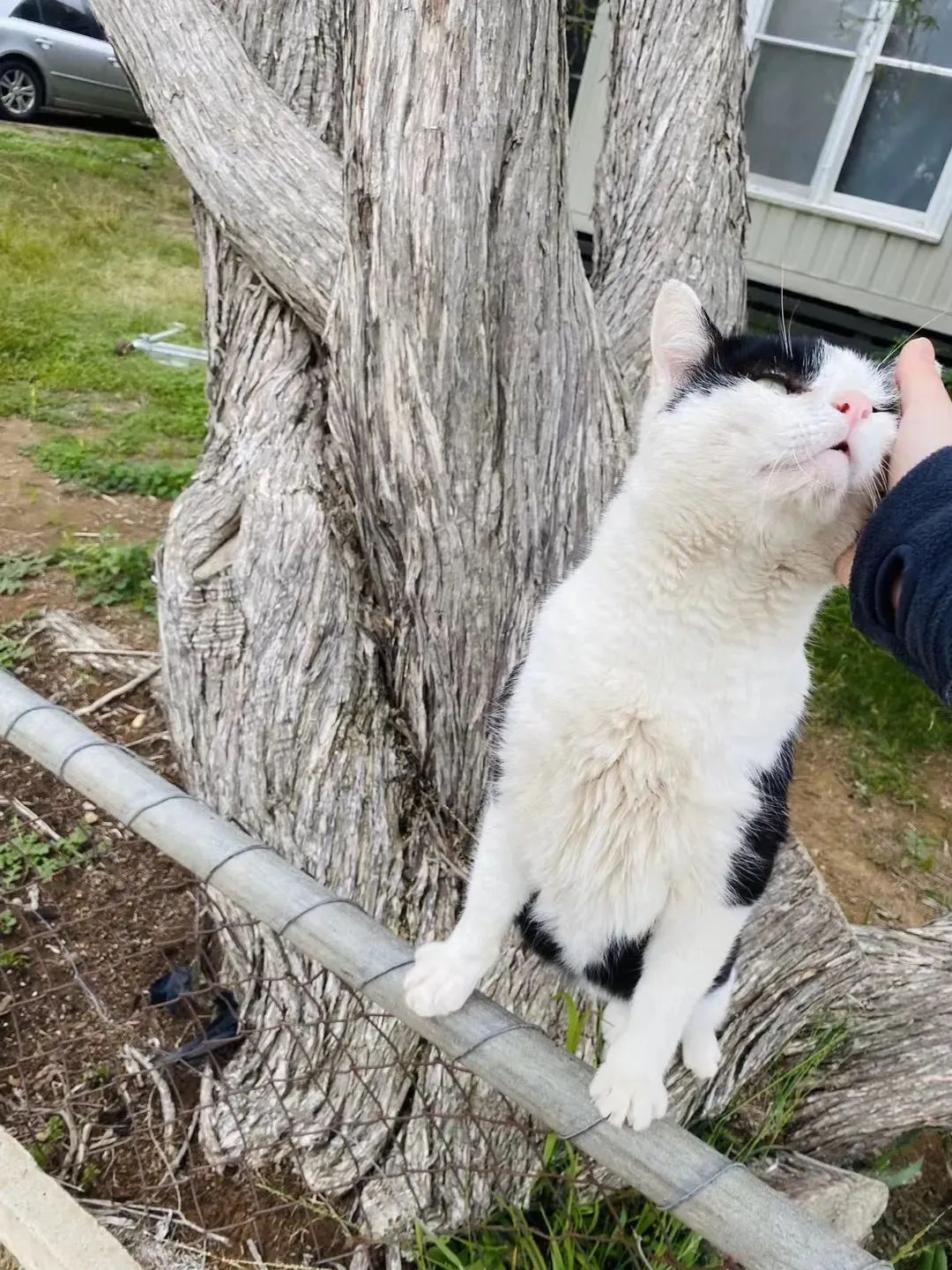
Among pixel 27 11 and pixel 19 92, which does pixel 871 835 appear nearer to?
pixel 19 92

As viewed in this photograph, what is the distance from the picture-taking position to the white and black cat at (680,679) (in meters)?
1.22

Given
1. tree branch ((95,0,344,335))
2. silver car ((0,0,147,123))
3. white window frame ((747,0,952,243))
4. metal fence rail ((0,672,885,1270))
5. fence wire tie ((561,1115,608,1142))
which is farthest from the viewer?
silver car ((0,0,147,123))

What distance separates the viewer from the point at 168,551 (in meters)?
1.96

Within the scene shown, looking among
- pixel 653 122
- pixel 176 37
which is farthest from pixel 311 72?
pixel 653 122

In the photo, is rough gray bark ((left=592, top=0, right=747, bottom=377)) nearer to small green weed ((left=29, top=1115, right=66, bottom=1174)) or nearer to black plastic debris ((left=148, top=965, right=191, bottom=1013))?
black plastic debris ((left=148, top=965, right=191, bottom=1013))

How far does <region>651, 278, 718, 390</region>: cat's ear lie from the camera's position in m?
1.42

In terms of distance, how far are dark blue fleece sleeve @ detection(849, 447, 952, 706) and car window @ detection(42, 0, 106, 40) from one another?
13.3 metres

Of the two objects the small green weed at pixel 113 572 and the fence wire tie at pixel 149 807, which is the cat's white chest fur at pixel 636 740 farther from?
the small green weed at pixel 113 572

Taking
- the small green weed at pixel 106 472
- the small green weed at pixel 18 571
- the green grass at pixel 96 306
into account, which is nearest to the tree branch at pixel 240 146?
the small green weed at pixel 18 571

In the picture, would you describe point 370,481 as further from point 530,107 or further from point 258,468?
point 530,107

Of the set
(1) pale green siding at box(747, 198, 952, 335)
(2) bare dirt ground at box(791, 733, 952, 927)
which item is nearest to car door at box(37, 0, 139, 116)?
(1) pale green siding at box(747, 198, 952, 335)

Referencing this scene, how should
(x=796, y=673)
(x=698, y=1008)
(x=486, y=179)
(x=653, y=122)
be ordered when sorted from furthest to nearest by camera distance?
(x=653, y=122) → (x=698, y=1008) → (x=486, y=179) → (x=796, y=673)

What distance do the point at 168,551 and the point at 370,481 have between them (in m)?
0.53

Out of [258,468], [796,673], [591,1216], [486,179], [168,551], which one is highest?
[486,179]
